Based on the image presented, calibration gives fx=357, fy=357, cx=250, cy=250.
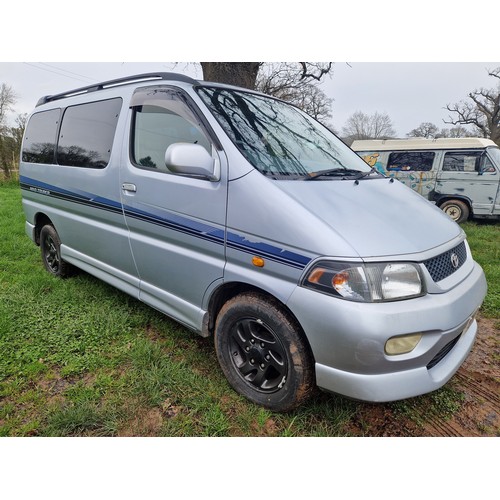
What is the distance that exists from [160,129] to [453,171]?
29.7 feet

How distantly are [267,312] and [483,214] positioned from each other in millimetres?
9045

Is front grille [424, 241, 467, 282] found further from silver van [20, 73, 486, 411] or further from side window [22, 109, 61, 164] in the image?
side window [22, 109, 61, 164]

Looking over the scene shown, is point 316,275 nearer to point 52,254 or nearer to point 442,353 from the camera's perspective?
point 442,353

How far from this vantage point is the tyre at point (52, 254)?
13.7 feet

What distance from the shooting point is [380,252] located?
181 centimetres

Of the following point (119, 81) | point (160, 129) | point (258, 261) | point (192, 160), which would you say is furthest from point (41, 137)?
point (258, 261)

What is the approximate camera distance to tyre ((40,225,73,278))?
4164 mm

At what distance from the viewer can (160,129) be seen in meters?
2.68

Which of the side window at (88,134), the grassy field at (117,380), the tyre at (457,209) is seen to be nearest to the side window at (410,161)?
the tyre at (457,209)

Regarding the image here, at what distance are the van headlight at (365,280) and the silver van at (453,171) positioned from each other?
7704 millimetres

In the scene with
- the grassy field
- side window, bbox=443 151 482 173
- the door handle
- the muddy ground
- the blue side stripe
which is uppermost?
side window, bbox=443 151 482 173

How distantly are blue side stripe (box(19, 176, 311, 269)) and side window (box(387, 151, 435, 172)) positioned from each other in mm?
9147

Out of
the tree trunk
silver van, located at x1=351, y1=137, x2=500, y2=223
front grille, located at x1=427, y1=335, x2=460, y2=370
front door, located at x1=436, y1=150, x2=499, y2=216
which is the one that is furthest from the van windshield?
front door, located at x1=436, y1=150, x2=499, y2=216

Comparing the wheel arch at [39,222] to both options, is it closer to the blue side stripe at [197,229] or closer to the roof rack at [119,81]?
the blue side stripe at [197,229]
